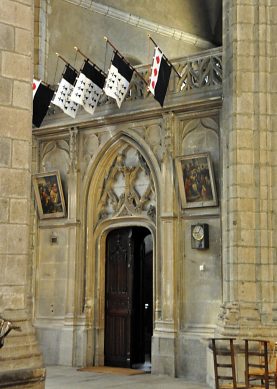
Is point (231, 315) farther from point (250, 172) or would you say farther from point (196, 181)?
point (196, 181)

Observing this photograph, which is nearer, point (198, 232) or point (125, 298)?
point (198, 232)

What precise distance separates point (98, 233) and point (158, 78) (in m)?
3.68

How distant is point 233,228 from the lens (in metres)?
11.0

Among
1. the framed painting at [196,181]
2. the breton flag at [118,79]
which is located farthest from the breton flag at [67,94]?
the framed painting at [196,181]

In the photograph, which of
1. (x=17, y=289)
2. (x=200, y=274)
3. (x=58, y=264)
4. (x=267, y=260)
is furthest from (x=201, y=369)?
(x=17, y=289)

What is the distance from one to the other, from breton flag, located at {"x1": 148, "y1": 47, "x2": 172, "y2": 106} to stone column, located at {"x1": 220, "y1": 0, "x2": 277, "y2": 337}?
4.26 ft

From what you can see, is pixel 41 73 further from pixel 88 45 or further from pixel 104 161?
pixel 104 161

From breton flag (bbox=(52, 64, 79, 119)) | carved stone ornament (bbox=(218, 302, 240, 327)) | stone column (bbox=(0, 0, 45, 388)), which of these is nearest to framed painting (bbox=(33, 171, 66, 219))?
breton flag (bbox=(52, 64, 79, 119))

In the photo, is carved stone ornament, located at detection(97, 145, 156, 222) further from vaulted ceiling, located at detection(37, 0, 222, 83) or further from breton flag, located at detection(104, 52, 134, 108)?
vaulted ceiling, located at detection(37, 0, 222, 83)

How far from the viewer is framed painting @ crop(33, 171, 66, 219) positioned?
1446 centimetres

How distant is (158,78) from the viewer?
12.3 metres

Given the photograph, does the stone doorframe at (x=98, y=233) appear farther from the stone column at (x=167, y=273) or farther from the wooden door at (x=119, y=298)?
the stone column at (x=167, y=273)

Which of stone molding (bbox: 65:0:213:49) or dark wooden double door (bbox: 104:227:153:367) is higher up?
stone molding (bbox: 65:0:213:49)

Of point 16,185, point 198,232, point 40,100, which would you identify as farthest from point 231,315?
point 40,100
